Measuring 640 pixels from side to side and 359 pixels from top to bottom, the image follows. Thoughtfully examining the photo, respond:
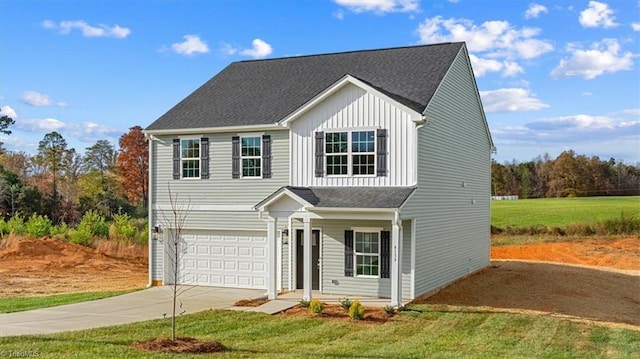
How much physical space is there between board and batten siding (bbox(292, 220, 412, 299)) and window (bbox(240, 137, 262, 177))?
2.77m

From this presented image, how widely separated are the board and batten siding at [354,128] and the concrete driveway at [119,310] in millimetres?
4285

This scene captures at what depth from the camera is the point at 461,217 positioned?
2208 centimetres

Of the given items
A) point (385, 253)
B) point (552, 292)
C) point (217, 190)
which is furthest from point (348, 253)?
point (552, 292)

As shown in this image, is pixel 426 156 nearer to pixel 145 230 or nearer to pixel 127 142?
pixel 145 230

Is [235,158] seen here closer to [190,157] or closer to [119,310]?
[190,157]

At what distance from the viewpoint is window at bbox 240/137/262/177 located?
19.8 metres

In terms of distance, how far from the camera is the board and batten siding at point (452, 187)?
1803 cm

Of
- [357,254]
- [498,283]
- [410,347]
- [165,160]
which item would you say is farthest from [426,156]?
[165,160]

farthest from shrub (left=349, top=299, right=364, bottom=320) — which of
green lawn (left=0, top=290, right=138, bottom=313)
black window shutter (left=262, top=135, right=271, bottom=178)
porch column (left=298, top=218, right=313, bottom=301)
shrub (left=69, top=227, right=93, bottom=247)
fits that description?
shrub (left=69, top=227, right=93, bottom=247)

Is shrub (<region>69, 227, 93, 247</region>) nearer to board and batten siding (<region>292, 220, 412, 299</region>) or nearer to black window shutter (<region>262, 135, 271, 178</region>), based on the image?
black window shutter (<region>262, 135, 271, 178</region>)

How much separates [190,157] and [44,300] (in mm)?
6461

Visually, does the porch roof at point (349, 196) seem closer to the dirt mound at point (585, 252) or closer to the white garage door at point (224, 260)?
the white garage door at point (224, 260)

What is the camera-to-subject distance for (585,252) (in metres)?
31.9

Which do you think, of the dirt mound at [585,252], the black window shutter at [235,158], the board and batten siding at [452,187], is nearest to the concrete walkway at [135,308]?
the board and batten siding at [452,187]
